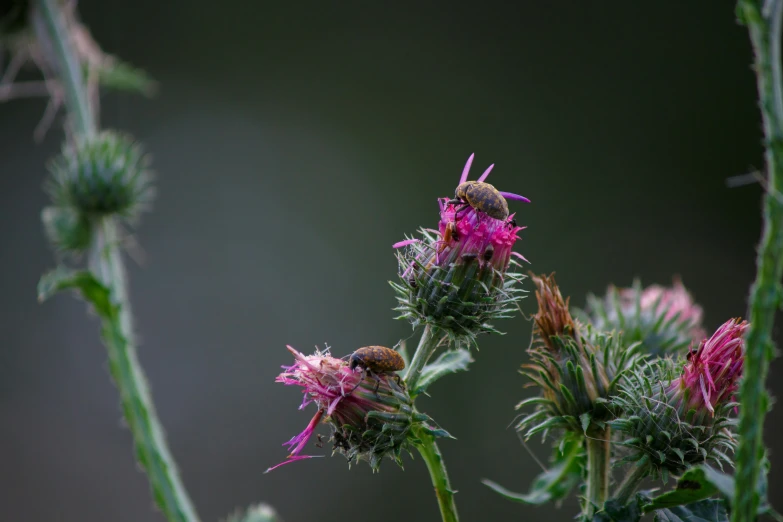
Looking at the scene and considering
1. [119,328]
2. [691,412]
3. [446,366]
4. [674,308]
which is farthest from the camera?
[674,308]

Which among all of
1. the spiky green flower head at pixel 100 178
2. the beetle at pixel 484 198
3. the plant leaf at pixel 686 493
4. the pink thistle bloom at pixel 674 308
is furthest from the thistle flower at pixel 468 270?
the spiky green flower head at pixel 100 178

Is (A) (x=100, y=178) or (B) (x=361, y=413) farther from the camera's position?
(A) (x=100, y=178)

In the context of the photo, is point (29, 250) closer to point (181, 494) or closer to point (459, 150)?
point (459, 150)

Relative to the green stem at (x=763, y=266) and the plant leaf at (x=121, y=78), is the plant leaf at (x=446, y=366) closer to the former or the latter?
the green stem at (x=763, y=266)

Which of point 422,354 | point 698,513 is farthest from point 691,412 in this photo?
point 422,354

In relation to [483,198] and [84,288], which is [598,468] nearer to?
[483,198]

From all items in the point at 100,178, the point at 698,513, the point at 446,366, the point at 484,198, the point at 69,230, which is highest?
the point at 100,178
